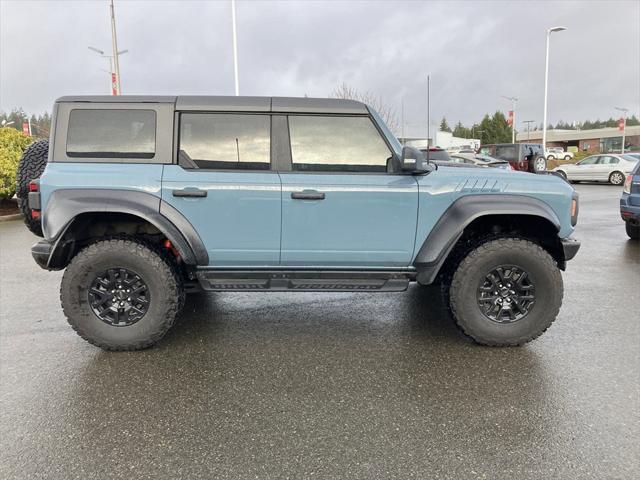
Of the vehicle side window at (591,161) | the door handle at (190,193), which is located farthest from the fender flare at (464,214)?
the vehicle side window at (591,161)

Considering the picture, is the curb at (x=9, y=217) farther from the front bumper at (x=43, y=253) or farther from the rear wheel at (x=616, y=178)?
the rear wheel at (x=616, y=178)

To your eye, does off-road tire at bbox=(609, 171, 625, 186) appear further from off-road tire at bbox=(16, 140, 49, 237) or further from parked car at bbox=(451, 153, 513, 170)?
off-road tire at bbox=(16, 140, 49, 237)

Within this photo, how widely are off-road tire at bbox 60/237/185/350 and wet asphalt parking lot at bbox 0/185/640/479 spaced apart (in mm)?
177

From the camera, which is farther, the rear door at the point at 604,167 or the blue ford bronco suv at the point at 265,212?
the rear door at the point at 604,167

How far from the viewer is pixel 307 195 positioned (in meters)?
3.54

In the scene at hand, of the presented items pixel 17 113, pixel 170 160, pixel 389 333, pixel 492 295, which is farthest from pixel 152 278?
pixel 17 113

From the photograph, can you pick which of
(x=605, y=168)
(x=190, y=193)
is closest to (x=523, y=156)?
(x=605, y=168)

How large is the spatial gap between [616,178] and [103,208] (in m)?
22.5

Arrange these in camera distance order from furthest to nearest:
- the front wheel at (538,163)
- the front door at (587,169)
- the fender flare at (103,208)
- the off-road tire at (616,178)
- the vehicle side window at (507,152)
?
1. the front door at (587,169)
2. the vehicle side window at (507,152)
3. the off-road tire at (616,178)
4. the front wheel at (538,163)
5. the fender flare at (103,208)

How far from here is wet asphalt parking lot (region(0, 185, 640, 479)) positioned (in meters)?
2.39

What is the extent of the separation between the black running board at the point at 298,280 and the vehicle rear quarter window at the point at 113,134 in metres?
1.10

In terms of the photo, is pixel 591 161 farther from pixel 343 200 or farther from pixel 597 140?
pixel 597 140

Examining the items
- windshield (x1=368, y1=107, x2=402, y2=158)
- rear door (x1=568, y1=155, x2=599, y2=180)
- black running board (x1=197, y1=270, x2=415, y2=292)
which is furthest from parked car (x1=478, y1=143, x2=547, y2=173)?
black running board (x1=197, y1=270, x2=415, y2=292)

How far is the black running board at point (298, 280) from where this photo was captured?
372 cm
